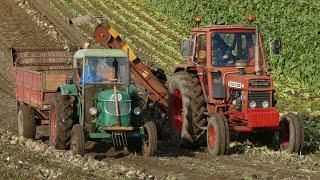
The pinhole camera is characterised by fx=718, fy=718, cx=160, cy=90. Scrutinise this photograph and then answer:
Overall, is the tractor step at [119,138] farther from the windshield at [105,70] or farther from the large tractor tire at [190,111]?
the large tractor tire at [190,111]

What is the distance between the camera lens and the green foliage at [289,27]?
23.2 m

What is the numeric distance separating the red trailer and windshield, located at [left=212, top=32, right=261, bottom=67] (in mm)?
3222

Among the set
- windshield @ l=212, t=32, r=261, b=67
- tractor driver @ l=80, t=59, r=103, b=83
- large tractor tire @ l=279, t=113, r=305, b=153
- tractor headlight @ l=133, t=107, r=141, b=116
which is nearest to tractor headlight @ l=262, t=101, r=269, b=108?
large tractor tire @ l=279, t=113, r=305, b=153

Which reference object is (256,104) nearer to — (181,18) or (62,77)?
(62,77)

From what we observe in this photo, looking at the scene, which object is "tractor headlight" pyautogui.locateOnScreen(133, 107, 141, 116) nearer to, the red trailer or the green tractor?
the green tractor

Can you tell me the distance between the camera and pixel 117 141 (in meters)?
12.5

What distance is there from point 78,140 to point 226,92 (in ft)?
9.84

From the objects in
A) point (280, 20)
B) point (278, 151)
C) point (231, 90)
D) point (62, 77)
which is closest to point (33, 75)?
point (62, 77)

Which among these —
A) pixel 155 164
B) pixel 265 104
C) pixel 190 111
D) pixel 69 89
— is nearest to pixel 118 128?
pixel 155 164

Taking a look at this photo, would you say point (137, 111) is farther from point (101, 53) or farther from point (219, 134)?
point (219, 134)

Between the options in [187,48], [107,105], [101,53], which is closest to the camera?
[107,105]

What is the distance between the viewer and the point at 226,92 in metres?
13.3

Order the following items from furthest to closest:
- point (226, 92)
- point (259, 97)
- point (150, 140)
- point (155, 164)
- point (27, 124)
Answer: point (27, 124)
point (226, 92)
point (259, 97)
point (150, 140)
point (155, 164)

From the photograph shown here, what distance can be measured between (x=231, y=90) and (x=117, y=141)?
2.37 metres
